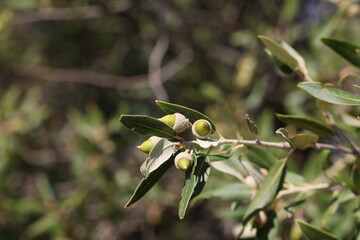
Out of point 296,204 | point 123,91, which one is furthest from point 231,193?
point 123,91

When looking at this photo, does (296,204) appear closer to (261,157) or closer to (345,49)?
(261,157)

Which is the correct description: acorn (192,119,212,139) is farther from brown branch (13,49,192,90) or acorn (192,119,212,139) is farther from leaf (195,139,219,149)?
brown branch (13,49,192,90)

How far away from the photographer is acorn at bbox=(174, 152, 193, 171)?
94 cm

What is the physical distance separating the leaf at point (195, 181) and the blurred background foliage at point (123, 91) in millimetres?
800

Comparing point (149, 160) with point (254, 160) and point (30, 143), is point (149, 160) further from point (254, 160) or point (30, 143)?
point (30, 143)

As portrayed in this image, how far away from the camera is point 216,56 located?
3564 mm

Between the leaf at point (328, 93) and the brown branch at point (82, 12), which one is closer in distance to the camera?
the leaf at point (328, 93)

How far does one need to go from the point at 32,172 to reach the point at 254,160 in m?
2.29

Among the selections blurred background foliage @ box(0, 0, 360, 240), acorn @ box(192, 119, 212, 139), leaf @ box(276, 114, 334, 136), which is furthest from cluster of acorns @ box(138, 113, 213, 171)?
blurred background foliage @ box(0, 0, 360, 240)

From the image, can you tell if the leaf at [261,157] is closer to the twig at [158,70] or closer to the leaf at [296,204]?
the leaf at [296,204]

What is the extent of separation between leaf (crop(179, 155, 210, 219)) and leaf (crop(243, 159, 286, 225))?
20cm

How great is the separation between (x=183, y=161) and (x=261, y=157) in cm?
41

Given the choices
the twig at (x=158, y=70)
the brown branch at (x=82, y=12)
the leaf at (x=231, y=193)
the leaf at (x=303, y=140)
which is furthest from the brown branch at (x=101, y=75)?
the leaf at (x=303, y=140)

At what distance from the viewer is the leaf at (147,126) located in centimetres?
97
